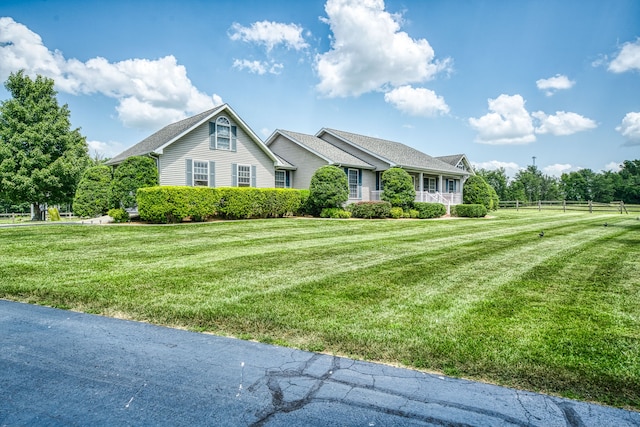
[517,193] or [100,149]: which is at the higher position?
[100,149]

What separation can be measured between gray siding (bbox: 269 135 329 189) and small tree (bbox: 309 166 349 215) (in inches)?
83.6

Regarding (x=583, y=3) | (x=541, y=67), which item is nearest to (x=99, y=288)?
(x=583, y=3)

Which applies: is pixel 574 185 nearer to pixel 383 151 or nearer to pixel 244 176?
pixel 383 151

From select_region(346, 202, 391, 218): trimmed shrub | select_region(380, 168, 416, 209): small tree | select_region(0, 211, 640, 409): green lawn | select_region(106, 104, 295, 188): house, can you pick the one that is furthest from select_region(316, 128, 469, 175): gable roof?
select_region(0, 211, 640, 409): green lawn

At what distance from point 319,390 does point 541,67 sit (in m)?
24.7

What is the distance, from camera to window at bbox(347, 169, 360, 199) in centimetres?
2406

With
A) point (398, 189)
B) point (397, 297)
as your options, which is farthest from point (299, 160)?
point (397, 297)

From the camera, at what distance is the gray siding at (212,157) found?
18.7 m

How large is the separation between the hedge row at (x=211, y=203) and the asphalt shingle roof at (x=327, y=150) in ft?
12.0

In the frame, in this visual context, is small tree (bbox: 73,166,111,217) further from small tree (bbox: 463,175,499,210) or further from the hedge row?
small tree (bbox: 463,175,499,210)

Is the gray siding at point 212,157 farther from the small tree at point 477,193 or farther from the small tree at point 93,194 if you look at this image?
the small tree at point 477,193

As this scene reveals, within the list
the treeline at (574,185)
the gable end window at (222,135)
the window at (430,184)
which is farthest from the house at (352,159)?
the treeline at (574,185)

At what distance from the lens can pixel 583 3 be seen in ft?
47.3

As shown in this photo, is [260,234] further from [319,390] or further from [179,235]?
[319,390]
